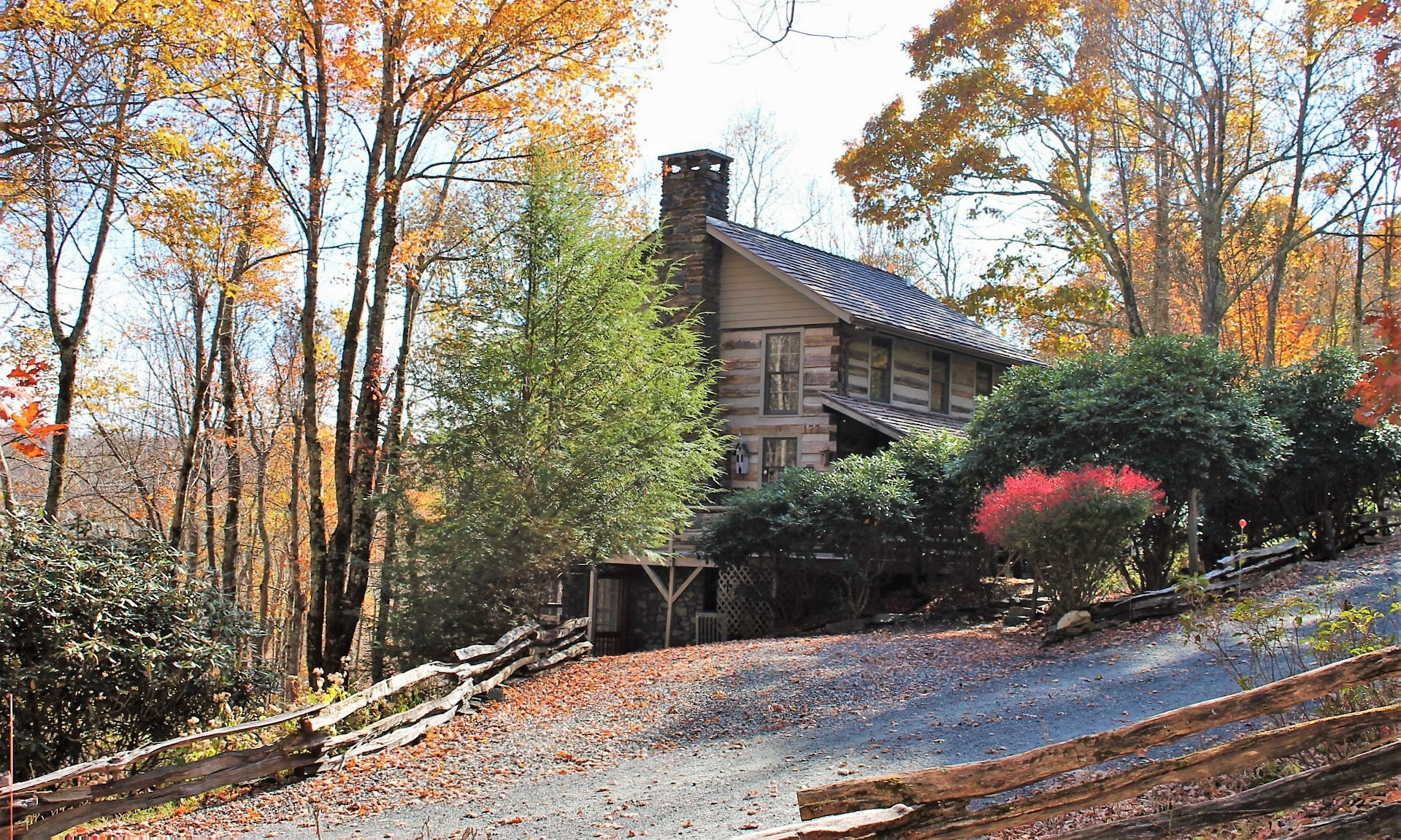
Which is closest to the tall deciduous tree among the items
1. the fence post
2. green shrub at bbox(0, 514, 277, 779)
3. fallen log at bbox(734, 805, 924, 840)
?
green shrub at bbox(0, 514, 277, 779)

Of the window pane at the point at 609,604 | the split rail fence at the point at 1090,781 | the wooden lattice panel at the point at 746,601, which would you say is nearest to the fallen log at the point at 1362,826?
the split rail fence at the point at 1090,781

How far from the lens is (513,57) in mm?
16484

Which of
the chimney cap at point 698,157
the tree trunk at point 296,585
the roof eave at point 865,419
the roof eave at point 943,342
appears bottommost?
the tree trunk at point 296,585

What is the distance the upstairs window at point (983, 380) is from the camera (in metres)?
25.9

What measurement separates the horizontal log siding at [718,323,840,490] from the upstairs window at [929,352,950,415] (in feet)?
11.6

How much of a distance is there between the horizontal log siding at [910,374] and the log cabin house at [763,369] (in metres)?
0.04

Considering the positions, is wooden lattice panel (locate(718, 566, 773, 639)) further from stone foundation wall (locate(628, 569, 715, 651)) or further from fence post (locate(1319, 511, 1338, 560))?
fence post (locate(1319, 511, 1338, 560))

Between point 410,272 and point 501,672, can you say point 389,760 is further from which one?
point 410,272

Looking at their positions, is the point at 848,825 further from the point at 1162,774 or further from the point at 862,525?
the point at 862,525

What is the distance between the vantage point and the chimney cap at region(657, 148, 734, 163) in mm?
23141

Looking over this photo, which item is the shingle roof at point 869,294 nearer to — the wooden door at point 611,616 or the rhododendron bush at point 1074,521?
the wooden door at point 611,616

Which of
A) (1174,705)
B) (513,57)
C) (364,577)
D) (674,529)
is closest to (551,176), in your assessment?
(513,57)

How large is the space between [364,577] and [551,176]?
6550 mm

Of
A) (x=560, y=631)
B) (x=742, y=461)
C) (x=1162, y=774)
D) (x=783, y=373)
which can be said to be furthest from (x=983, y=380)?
(x=1162, y=774)
